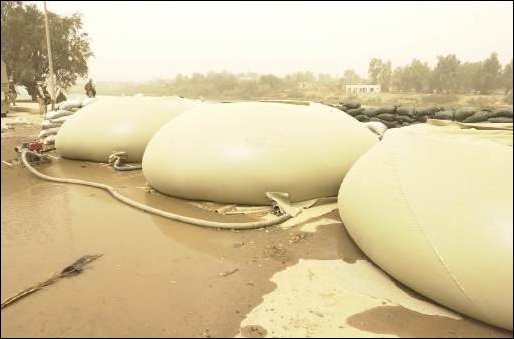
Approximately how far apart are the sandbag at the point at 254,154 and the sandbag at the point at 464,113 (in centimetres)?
222

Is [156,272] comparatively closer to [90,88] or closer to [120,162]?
[120,162]

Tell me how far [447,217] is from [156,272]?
197 centimetres

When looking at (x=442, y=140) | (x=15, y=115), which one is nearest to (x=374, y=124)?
(x=442, y=140)

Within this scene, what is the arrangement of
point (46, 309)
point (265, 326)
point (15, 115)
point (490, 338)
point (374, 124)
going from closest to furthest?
point (490, 338)
point (265, 326)
point (46, 309)
point (374, 124)
point (15, 115)

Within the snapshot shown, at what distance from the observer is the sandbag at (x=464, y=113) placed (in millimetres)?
6066

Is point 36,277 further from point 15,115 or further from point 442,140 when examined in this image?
point 15,115

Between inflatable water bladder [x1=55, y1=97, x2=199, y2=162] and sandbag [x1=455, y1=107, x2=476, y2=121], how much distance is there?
4533 millimetres

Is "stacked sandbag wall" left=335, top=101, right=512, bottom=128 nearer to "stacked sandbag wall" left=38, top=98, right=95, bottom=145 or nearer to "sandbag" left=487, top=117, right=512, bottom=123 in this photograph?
"sandbag" left=487, top=117, right=512, bottom=123

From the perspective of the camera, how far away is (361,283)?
108 inches

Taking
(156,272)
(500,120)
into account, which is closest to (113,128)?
(156,272)

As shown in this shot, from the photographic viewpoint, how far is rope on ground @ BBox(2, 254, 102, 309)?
8.22 ft

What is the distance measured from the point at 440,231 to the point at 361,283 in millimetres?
668

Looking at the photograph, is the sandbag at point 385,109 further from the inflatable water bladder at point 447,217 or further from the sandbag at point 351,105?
the inflatable water bladder at point 447,217

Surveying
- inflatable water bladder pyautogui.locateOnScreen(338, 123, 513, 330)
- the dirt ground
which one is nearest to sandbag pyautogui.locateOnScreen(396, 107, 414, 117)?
the dirt ground
